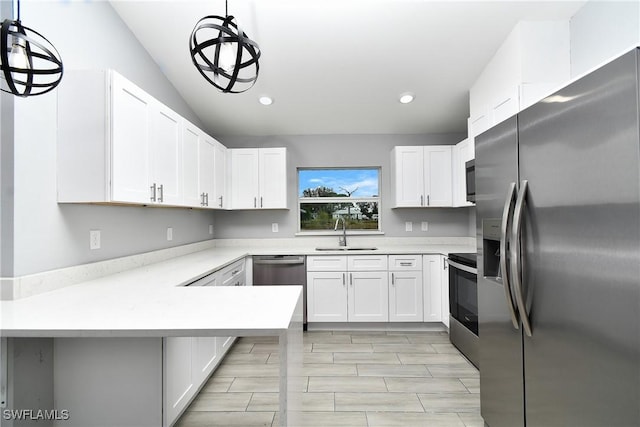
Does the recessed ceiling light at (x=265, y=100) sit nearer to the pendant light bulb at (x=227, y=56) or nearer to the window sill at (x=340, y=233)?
the window sill at (x=340, y=233)

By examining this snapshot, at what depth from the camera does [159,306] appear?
1438 millimetres

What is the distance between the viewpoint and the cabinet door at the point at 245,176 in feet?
13.3

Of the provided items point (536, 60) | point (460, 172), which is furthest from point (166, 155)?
point (460, 172)

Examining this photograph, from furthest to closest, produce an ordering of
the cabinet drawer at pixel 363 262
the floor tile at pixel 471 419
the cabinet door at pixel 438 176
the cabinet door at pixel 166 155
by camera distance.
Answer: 1. the cabinet door at pixel 438 176
2. the cabinet drawer at pixel 363 262
3. the cabinet door at pixel 166 155
4. the floor tile at pixel 471 419

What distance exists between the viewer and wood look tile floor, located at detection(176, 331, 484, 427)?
79.7 inches

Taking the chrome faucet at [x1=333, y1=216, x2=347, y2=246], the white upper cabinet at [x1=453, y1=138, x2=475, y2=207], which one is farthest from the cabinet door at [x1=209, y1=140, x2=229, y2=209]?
the white upper cabinet at [x1=453, y1=138, x2=475, y2=207]

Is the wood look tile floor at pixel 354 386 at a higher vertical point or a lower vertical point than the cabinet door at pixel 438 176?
lower

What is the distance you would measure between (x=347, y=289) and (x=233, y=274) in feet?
4.21

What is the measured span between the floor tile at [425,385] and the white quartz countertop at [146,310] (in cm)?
126

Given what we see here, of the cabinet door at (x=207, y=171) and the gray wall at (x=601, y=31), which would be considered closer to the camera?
the gray wall at (x=601, y=31)

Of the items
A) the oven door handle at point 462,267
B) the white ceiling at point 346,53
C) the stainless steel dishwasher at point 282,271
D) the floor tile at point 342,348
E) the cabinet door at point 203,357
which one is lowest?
the floor tile at point 342,348

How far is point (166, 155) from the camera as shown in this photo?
245cm

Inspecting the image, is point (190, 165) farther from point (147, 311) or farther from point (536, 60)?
point (536, 60)

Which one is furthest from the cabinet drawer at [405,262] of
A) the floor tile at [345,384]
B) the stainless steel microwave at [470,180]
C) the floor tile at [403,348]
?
the floor tile at [345,384]
